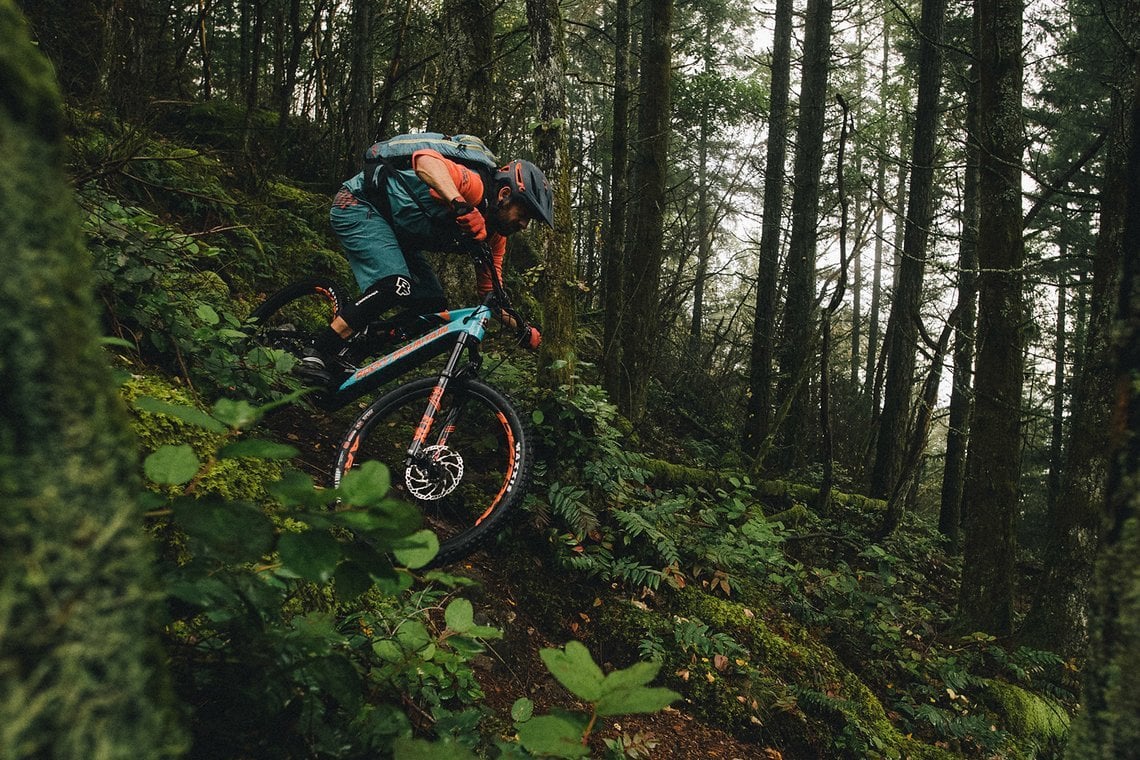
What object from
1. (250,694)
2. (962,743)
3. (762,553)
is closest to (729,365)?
(762,553)

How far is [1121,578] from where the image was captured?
808 millimetres

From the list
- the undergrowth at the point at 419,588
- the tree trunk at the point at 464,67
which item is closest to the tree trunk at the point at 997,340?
the undergrowth at the point at 419,588

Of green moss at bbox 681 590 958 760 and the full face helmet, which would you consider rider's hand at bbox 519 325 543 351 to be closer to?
the full face helmet

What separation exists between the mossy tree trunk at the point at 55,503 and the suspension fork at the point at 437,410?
9.35ft

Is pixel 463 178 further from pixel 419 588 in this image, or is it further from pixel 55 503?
pixel 55 503

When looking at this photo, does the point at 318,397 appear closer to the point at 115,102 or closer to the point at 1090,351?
the point at 115,102

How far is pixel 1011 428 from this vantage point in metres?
5.64

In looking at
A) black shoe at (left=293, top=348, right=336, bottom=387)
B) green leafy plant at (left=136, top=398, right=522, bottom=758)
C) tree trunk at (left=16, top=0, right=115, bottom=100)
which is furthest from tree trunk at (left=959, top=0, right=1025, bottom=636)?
tree trunk at (left=16, top=0, right=115, bottom=100)

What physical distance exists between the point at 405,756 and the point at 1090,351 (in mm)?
6590

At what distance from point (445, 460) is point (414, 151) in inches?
68.9

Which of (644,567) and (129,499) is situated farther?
(644,567)

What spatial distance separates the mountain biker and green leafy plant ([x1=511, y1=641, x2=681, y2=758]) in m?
2.79

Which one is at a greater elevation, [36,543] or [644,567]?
[36,543]

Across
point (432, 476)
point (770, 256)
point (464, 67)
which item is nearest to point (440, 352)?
point (432, 476)
